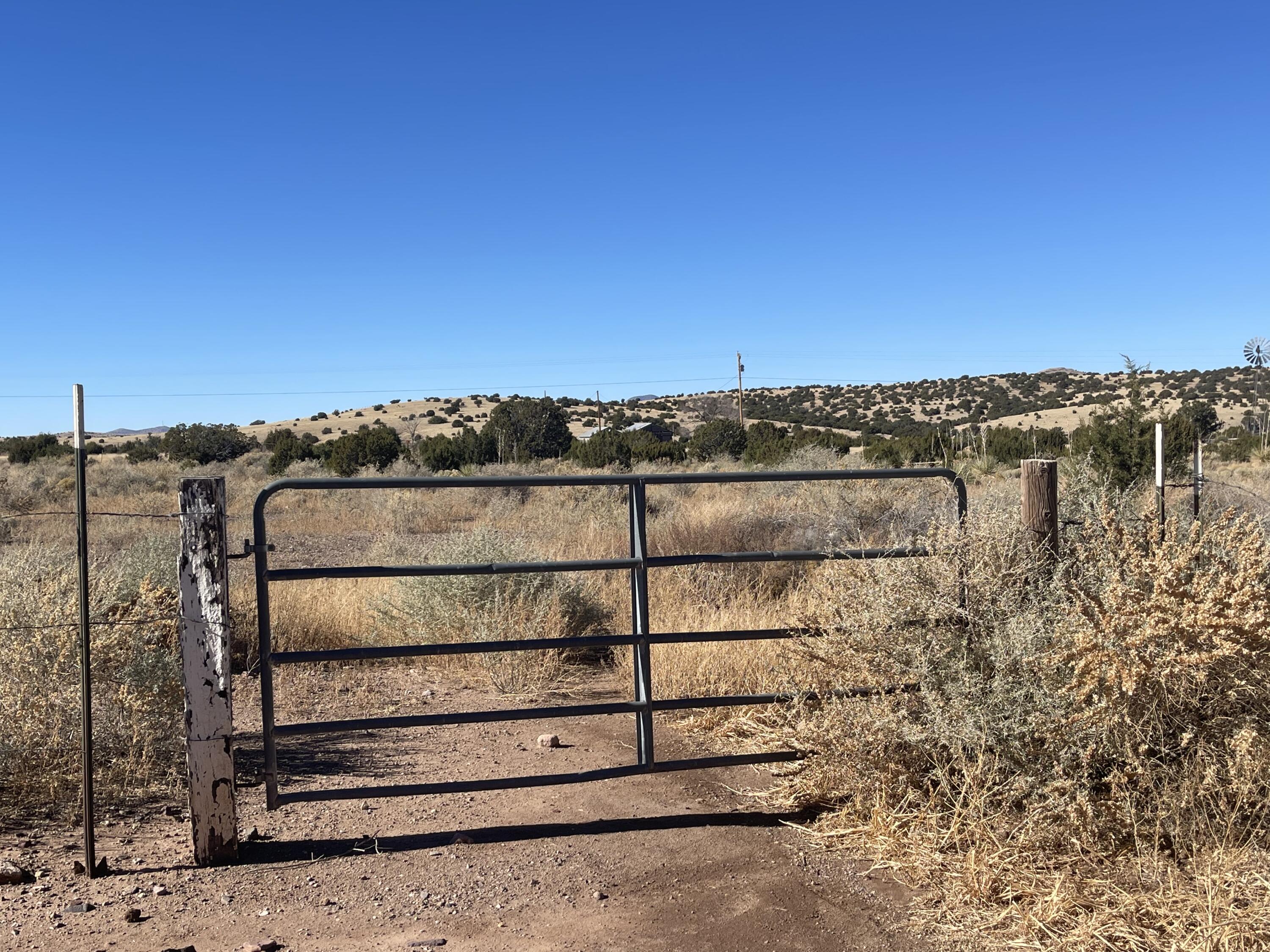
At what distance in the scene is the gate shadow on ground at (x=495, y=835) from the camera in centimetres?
468

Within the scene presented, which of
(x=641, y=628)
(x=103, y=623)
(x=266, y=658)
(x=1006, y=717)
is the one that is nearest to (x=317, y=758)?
(x=103, y=623)

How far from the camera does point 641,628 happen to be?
17.3 feet

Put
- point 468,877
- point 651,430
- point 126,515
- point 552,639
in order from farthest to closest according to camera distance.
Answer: point 651,430 → point 126,515 → point 552,639 → point 468,877

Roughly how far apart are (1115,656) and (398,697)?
17.1 feet

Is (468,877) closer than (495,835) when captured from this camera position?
Yes

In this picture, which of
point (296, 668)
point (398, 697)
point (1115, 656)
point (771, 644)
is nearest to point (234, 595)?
point (296, 668)

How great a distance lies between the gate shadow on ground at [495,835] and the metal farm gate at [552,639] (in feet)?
0.67

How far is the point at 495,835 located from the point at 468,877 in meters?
0.48

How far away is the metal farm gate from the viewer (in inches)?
185

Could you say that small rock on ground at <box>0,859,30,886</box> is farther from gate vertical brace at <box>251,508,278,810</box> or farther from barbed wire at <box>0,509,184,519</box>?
barbed wire at <box>0,509,184,519</box>

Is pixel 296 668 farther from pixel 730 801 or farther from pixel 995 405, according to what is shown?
pixel 995 405

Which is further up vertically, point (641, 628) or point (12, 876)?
point (641, 628)

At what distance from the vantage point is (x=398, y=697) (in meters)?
7.68

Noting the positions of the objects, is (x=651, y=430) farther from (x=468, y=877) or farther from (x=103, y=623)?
(x=468, y=877)
